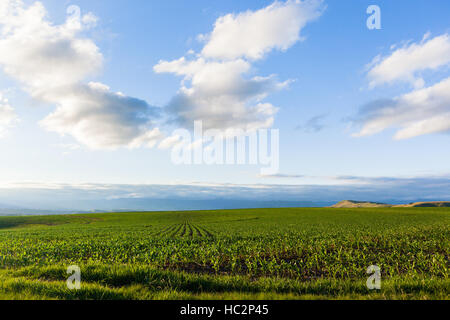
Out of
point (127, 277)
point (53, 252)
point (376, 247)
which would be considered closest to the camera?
point (127, 277)

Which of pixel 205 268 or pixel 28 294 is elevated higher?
pixel 28 294

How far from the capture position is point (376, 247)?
18.9 metres

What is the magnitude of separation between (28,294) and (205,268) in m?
7.76

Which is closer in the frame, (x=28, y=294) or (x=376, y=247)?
(x=28, y=294)
